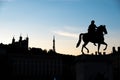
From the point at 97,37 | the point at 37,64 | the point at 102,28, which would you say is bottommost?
the point at 37,64

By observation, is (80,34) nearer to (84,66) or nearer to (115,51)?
(84,66)

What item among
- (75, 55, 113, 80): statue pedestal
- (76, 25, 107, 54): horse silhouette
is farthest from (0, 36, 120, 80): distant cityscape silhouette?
(75, 55, 113, 80): statue pedestal

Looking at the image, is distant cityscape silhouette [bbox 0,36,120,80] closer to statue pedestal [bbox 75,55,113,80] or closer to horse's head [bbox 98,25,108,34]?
horse's head [bbox 98,25,108,34]

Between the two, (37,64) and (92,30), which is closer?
(92,30)

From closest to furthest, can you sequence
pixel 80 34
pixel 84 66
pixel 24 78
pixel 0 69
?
pixel 84 66, pixel 80 34, pixel 0 69, pixel 24 78

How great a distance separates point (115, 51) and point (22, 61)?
20.6 metres

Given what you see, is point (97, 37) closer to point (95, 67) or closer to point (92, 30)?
point (92, 30)

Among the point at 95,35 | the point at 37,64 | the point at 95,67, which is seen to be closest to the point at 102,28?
the point at 95,35

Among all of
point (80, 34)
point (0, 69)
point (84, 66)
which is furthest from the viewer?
point (0, 69)

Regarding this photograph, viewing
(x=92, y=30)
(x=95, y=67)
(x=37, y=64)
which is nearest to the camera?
(x=95, y=67)

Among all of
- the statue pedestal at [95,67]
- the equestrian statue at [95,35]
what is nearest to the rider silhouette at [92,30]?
the equestrian statue at [95,35]

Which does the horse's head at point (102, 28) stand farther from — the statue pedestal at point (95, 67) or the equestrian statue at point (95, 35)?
the statue pedestal at point (95, 67)

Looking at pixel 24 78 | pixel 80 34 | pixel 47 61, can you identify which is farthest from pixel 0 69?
pixel 80 34

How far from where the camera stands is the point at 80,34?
22.9m
